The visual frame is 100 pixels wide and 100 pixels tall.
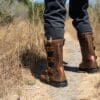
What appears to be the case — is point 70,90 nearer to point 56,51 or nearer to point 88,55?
point 56,51

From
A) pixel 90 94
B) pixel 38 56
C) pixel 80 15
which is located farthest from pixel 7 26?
pixel 90 94

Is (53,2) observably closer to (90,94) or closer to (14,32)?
(90,94)

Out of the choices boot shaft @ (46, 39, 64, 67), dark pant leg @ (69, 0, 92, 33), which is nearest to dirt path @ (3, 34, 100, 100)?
boot shaft @ (46, 39, 64, 67)

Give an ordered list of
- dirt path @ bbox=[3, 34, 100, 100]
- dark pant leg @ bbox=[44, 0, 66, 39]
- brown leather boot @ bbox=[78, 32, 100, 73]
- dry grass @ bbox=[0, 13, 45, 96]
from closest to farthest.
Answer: dirt path @ bbox=[3, 34, 100, 100] → dark pant leg @ bbox=[44, 0, 66, 39] → dry grass @ bbox=[0, 13, 45, 96] → brown leather boot @ bbox=[78, 32, 100, 73]

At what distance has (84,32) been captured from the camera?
115 inches

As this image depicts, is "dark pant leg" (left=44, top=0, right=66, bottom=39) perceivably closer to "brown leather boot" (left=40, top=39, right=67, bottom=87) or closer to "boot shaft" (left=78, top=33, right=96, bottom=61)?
"brown leather boot" (left=40, top=39, right=67, bottom=87)

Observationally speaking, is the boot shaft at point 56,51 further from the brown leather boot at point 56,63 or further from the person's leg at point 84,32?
the person's leg at point 84,32

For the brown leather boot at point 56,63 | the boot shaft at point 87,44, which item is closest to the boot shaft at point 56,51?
the brown leather boot at point 56,63

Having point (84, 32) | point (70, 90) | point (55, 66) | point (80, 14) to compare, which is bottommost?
point (70, 90)

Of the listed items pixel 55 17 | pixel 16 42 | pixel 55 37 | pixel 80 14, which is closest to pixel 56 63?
pixel 55 37

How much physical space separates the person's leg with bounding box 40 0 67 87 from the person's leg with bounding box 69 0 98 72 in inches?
11.5

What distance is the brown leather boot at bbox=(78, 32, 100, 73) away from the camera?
290cm

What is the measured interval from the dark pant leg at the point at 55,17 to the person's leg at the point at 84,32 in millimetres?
293

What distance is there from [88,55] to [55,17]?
45 centimetres
